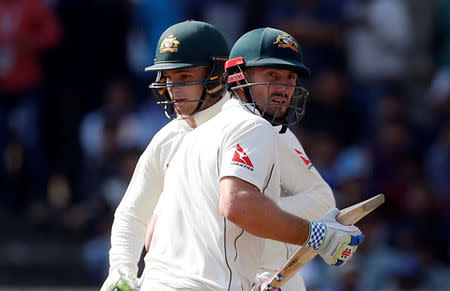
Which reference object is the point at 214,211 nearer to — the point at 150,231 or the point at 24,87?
the point at 150,231

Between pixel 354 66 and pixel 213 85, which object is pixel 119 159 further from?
pixel 213 85

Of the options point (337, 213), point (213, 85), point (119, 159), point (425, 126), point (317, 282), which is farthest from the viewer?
point (425, 126)

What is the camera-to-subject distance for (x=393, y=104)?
10070 millimetres

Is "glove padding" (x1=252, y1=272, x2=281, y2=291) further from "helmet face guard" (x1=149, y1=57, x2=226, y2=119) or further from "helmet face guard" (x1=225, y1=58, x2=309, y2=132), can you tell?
"helmet face guard" (x1=149, y1=57, x2=226, y2=119)

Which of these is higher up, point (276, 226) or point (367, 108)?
point (276, 226)

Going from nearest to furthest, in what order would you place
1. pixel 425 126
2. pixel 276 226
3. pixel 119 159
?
pixel 276 226
pixel 119 159
pixel 425 126

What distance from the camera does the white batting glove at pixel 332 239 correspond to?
163 inches

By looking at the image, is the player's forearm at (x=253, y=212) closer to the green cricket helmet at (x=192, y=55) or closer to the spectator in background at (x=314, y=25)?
the green cricket helmet at (x=192, y=55)

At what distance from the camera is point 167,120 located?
947 cm

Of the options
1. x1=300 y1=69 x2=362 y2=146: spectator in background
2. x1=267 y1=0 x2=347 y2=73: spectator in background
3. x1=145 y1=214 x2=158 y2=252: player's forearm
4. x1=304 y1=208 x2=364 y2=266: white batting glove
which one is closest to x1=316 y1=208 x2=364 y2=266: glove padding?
x1=304 y1=208 x2=364 y2=266: white batting glove

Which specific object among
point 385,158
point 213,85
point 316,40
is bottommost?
point 385,158

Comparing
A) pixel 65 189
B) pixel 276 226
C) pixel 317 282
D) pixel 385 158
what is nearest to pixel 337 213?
pixel 276 226

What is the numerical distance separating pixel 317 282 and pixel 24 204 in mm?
3152

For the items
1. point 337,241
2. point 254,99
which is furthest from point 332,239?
point 254,99
